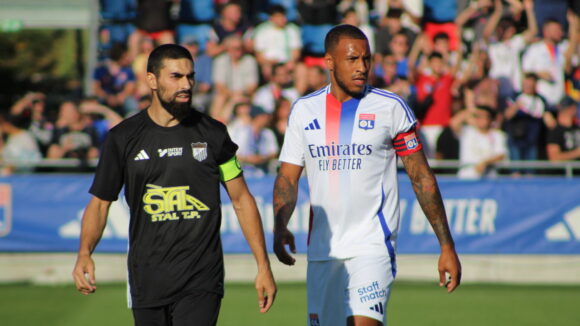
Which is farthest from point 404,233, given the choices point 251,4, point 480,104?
point 251,4

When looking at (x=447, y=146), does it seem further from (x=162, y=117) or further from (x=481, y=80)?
(x=162, y=117)

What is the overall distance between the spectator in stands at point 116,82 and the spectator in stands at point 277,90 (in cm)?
213

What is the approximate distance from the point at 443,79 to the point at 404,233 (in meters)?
3.02

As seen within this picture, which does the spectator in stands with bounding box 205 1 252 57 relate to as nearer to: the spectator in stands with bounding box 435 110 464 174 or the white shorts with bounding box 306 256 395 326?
the spectator in stands with bounding box 435 110 464 174

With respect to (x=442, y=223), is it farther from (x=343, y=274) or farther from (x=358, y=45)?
(x=358, y=45)

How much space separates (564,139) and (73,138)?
7.69m

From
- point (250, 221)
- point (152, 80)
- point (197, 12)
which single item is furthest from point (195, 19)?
point (250, 221)

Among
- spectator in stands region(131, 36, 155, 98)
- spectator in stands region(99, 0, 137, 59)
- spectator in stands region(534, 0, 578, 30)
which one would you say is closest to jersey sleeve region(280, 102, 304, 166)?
spectator in stands region(131, 36, 155, 98)

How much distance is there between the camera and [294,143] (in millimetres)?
6539

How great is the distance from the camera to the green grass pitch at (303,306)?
10766 millimetres

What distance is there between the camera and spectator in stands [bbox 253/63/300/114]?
15016mm

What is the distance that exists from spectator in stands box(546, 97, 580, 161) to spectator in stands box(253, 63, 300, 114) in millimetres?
4101

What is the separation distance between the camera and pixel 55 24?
63.2 feet

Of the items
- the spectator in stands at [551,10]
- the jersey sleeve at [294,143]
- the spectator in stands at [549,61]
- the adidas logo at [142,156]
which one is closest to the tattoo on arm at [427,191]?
the jersey sleeve at [294,143]
